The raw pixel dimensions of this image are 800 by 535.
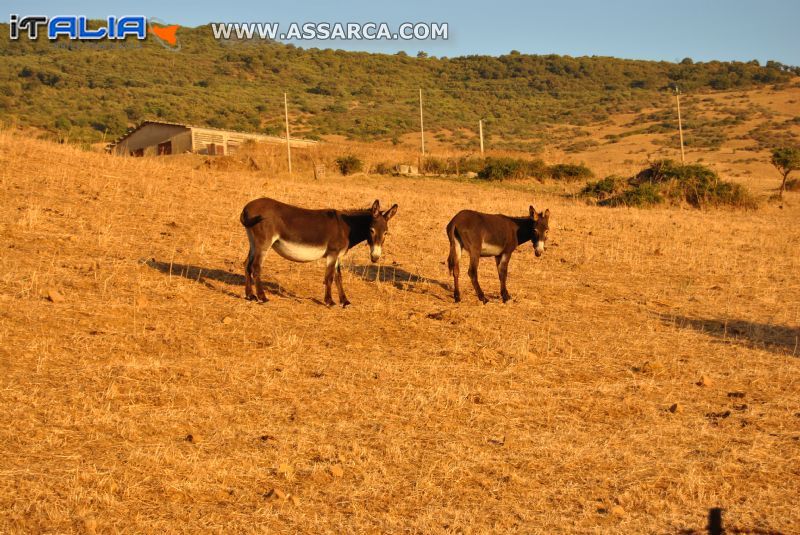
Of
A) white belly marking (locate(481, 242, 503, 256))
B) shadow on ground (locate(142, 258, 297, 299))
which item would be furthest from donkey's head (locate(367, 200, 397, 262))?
white belly marking (locate(481, 242, 503, 256))

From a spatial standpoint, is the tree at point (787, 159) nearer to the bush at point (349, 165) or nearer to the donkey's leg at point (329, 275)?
the bush at point (349, 165)

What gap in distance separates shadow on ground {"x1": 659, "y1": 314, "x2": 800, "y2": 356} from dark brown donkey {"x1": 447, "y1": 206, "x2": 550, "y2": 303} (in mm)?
2607

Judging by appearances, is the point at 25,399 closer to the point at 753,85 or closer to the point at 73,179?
the point at 73,179

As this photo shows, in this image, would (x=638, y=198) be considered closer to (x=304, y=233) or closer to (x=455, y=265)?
(x=455, y=265)

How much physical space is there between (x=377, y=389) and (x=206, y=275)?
20.2ft

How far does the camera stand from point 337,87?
10019 cm

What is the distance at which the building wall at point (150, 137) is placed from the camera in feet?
148

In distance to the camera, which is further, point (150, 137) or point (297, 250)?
point (150, 137)

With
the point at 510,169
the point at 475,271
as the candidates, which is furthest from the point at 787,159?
the point at 475,271

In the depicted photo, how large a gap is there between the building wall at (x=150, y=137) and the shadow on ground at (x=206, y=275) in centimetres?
3040


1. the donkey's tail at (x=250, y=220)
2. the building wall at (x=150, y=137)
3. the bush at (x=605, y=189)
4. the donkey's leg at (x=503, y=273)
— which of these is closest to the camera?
the donkey's tail at (x=250, y=220)

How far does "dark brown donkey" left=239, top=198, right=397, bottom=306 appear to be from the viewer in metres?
12.9

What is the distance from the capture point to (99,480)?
22.2ft

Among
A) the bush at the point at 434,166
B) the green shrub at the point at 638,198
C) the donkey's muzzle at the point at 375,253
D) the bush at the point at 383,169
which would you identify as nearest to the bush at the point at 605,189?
the green shrub at the point at 638,198
